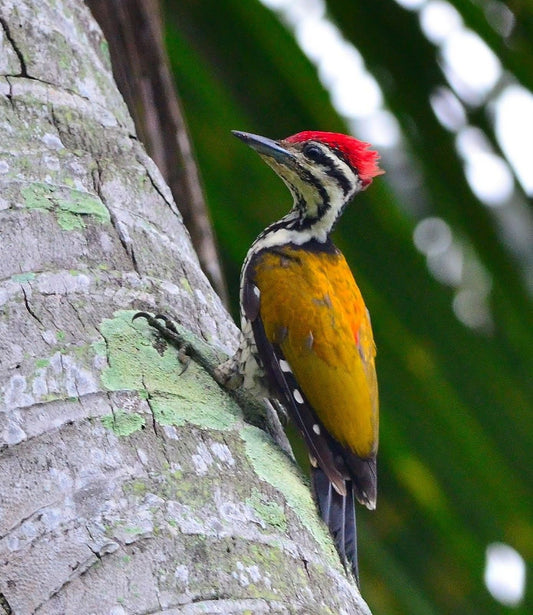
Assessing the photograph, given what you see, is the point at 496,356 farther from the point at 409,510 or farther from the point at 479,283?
the point at 409,510

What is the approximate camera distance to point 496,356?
359 centimetres

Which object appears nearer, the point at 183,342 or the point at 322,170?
the point at 183,342

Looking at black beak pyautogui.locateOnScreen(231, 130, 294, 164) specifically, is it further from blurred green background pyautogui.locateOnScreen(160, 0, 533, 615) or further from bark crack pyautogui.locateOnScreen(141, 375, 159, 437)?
Answer: bark crack pyautogui.locateOnScreen(141, 375, 159, 437)

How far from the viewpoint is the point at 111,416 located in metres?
1.87

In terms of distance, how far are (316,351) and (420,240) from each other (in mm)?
846

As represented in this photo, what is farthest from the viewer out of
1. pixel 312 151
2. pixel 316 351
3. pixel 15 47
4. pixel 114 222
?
pixel 312 151

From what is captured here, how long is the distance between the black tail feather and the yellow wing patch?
0.63 ft

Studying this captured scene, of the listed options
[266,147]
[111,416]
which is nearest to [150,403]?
[111,416]

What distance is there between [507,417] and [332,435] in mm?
893

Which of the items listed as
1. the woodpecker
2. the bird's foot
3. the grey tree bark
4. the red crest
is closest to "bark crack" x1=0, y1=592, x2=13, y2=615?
the grey tree bark

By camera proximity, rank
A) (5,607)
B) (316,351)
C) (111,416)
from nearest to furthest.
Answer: (5,607)
(111,416)
(316,351)

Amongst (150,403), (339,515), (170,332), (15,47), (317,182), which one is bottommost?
(339,515)

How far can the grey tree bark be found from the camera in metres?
1.61

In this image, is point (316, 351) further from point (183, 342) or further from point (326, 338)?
point (183, 342)
